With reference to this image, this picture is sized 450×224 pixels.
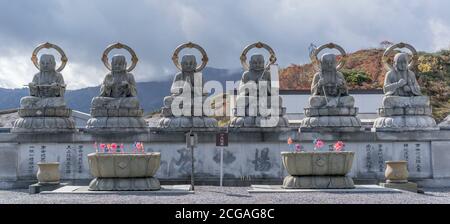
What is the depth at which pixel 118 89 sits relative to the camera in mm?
18516

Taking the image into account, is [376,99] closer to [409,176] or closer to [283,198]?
[409,176]

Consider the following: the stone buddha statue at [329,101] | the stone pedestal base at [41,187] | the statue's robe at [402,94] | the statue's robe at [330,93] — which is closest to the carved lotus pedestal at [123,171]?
the stone pedestal base at [41,187]

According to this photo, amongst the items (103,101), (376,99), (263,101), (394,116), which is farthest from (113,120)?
(376,99)

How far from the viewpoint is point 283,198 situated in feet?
41.3

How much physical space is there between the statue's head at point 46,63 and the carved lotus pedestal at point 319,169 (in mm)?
8525

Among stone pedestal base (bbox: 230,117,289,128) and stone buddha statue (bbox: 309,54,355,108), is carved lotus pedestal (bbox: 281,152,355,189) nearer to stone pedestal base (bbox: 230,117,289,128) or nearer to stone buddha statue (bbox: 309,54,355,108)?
stone pedestal base (bbox: 230,117,289,128)

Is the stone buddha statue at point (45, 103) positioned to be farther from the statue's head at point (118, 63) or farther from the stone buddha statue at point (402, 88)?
the stone buddha statue at point (402, 88)

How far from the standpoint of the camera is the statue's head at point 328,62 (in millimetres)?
18875

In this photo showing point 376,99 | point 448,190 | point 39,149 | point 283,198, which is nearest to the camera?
point 283,198

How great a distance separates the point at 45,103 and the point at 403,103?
11.0 meters

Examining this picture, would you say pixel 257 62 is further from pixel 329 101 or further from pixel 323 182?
pixel 323 182

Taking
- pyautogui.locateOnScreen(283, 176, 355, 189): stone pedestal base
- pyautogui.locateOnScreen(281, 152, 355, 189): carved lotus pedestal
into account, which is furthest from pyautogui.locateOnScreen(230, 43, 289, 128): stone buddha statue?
pyautogui.locateOnScreen(283, 176, 355, 189): stone pedestal base

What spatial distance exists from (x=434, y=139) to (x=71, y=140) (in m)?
10.8

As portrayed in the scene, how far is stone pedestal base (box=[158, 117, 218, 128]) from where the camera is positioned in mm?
18031
